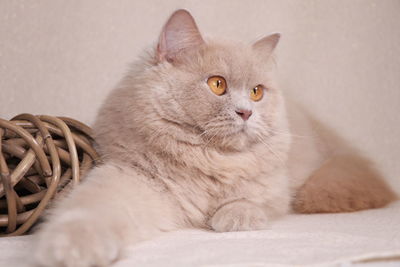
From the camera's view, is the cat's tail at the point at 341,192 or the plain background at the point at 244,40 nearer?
the cat's tail at the point at 341,192

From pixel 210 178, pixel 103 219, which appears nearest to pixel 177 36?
pixel 210 178

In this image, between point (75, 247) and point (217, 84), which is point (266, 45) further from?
point (75, 247)

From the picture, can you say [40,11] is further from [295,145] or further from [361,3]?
[361,3]

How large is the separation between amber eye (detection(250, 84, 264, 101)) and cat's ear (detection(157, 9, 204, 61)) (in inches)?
10.6

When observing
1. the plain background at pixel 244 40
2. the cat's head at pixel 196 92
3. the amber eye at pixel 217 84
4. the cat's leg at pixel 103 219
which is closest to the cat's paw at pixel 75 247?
the cat's leg at pixel 103 219

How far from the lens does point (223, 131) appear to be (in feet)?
5.24

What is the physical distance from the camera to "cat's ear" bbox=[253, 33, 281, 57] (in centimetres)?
190

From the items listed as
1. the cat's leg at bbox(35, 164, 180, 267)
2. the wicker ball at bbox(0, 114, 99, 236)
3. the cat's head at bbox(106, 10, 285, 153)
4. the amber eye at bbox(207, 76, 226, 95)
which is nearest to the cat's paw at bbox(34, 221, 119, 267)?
the cat's leg at bbox(35, 164, 180, 267)

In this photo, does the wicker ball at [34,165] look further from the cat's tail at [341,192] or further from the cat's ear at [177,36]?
the cat's tail at [341,192]

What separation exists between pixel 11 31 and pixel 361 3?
1947 mm

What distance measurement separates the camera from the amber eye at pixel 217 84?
64.5 inches

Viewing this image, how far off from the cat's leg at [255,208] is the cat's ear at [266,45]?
0.51 meters

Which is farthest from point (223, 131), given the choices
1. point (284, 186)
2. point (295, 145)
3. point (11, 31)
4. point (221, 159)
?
point (11, 31)

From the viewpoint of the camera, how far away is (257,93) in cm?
178
